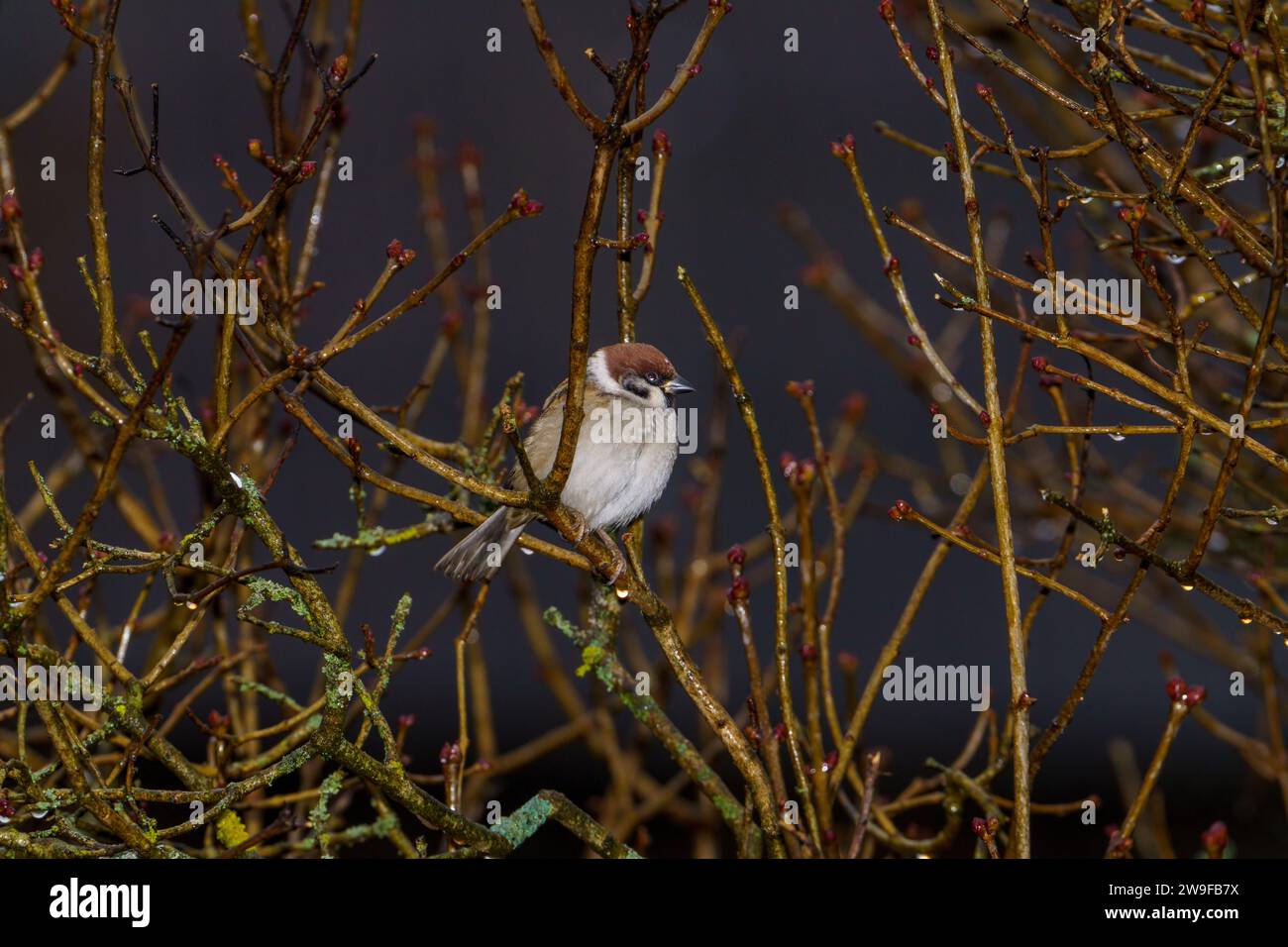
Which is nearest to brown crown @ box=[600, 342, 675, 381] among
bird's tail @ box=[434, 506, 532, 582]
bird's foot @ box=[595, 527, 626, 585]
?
bird's tail @ box=[434, 506, 532, 582]

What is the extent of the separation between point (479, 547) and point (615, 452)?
491mm

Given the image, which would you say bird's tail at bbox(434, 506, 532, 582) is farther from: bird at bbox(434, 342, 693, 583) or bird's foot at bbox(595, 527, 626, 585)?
bird's foot at bbox(595, 527, 626, 585)

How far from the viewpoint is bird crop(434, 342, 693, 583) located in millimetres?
3395

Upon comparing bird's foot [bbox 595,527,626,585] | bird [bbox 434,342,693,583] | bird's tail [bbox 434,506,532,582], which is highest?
bird [bbox 434,342,693,583]

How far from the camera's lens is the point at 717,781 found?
8.82ft

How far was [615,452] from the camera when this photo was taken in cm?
348

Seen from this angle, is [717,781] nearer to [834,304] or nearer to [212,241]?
[212,241]

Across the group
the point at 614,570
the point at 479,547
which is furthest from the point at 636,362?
the point at 614,570

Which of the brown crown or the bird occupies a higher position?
the brown crown

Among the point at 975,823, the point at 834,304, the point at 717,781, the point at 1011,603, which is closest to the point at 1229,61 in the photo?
the point at 1011,603

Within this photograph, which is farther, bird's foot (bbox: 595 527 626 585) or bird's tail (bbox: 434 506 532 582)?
bird's tail (bbox: 434 506 532 582)

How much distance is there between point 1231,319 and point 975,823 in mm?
2002

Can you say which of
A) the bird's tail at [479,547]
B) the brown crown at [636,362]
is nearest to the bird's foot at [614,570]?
the bird's tail at [479,547]

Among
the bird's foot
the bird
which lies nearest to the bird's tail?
the bird
